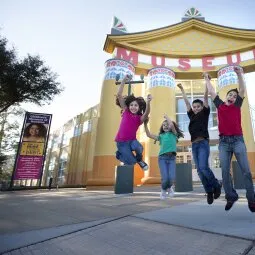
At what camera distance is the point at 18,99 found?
530 inches

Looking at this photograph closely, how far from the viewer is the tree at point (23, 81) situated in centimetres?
1269

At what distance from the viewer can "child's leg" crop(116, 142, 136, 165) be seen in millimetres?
3497

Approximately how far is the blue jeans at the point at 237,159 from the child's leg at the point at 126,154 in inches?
54.5

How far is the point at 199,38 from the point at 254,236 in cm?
1655

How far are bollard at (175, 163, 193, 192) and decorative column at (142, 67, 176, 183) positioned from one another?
15.8 ft

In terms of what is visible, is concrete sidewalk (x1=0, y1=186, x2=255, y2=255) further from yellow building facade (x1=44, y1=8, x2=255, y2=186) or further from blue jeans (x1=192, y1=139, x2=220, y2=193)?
yellow building facade (x1=44, y1=8, x2=255, y2=186)

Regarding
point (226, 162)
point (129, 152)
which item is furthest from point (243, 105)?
point (129, 152)

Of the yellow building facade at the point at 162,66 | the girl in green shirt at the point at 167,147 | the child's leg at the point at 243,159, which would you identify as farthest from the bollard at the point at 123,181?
the child's leg at the point at 243,159

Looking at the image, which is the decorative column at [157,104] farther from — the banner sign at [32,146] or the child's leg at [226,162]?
the child's leg at [226,162]

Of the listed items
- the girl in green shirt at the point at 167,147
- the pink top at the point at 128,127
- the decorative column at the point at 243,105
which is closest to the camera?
the pink top at the point at 128,127

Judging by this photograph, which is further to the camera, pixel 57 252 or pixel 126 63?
pixel 126 63

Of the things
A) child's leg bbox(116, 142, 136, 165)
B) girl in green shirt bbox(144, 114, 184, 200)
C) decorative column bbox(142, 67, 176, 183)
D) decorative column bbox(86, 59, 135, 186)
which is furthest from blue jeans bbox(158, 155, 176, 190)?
decorative column bbox(142, 67, 176, 183)

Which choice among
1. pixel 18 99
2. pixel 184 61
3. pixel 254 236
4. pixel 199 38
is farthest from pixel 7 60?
pixel 254 236

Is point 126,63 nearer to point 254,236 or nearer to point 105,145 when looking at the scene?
point 105,145
